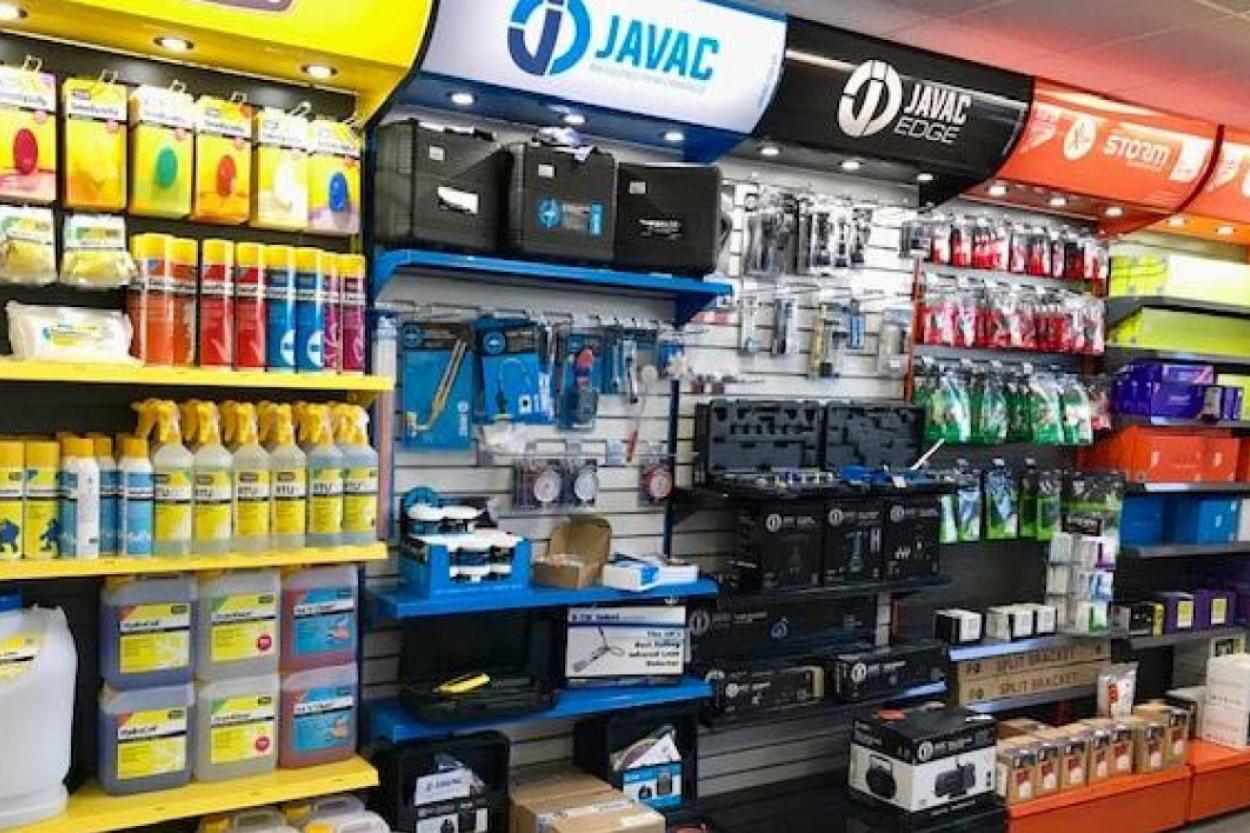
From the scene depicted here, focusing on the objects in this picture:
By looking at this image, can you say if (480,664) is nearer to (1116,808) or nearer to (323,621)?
(323,621)

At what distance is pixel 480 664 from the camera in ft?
11.0

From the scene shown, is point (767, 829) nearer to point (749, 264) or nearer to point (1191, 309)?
point (749, 264)

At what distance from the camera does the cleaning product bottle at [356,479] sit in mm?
2707

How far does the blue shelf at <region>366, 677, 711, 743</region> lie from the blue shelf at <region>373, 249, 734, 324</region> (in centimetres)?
117

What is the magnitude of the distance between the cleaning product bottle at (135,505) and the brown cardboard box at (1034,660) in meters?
3.10

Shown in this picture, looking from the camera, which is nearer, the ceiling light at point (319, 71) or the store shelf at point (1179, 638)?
the ceiling light at point (319, 71)

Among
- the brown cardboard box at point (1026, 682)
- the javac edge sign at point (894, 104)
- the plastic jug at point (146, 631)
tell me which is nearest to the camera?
the plastic jug at point (146, 631)

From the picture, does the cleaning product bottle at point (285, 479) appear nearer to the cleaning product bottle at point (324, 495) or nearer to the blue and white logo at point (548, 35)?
the cleaning product bottle at point (324, 495)

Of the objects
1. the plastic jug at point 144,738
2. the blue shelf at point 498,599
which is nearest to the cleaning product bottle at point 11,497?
the plastic jug at point 144,738

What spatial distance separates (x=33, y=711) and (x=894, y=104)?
3063mm

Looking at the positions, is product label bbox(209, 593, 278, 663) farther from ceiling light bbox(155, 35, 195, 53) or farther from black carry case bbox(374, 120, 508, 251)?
ceiling light bbox(155, 35, 195, 53)

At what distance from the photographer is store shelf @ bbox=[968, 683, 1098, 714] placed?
14.2 feet

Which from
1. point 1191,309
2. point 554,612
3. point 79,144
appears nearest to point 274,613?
point 554,612

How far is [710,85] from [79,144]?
1735mm
